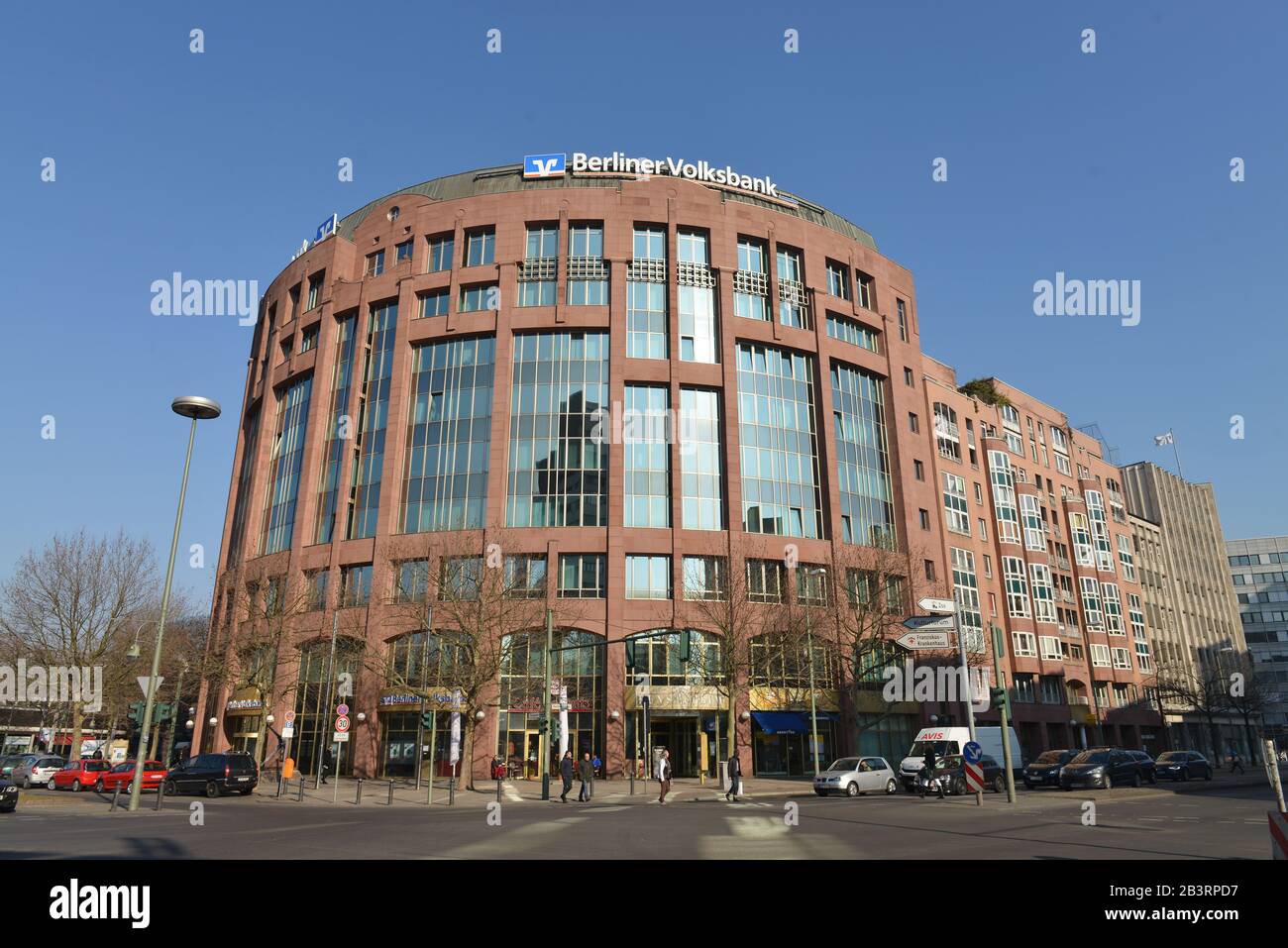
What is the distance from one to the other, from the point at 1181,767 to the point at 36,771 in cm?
5826

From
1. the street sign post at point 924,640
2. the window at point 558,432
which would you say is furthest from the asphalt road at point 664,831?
the window at point 558,432

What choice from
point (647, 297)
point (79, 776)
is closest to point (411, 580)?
point (79, 776)

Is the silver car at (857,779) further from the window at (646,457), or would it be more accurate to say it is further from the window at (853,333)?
the window at (853,333)

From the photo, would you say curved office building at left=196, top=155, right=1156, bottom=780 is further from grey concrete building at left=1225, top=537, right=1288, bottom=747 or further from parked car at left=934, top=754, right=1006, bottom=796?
grey concrete building at left=1225, top=537, right=1288, bottom=747

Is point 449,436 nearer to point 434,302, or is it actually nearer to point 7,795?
point 434,302

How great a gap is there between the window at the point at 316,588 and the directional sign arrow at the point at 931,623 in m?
37.4

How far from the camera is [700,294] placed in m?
56.0

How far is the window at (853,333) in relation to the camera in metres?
60.2

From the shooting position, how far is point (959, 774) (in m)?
32.5

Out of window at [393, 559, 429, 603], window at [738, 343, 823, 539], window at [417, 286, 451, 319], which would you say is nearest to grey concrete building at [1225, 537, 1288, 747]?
window at [738, 343, 823, 539]

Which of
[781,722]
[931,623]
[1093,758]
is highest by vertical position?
[931,623]

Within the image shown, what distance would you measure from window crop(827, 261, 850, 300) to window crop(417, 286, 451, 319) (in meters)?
28.3

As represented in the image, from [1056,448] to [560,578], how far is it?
184ft
